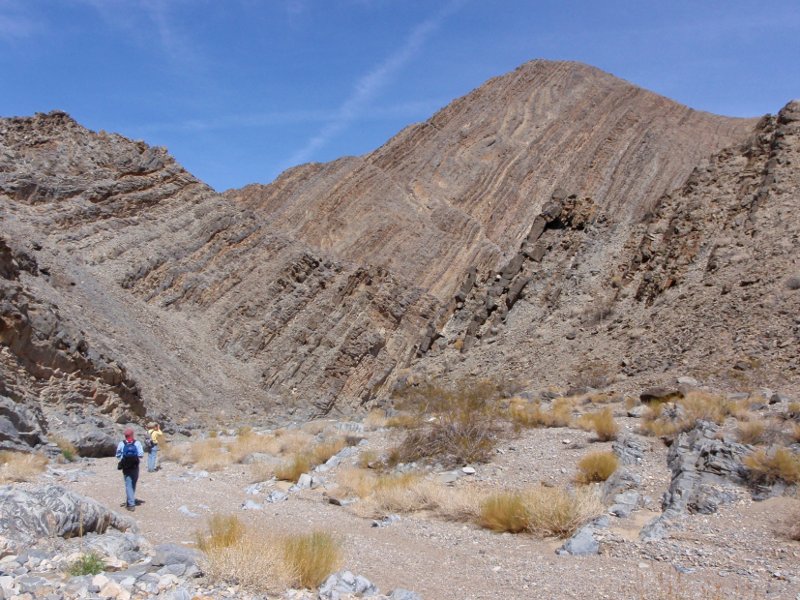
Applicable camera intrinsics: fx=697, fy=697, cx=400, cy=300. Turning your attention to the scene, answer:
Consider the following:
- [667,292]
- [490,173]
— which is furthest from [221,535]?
[490,173]

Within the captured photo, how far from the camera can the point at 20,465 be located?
12242 mm

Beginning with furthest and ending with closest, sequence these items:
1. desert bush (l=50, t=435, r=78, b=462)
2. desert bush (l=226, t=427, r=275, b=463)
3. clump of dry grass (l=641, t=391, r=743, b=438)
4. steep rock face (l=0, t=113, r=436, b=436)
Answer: steep rock face (l=0, t=113, r=436, b=436) < desert bush (l=226, t=427, r=275, b=463) < desert bush (l=50, t=435, r=78, b=462) < clump of dry grass (l=641, t=391, r=743, b=438)

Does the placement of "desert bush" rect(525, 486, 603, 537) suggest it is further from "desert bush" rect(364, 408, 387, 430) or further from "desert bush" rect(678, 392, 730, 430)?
"desert bush" rect(364, 408, 387, 430)

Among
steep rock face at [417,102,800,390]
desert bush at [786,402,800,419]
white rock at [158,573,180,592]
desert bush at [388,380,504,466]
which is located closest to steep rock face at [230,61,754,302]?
steep rock face at [417,102,800,390]

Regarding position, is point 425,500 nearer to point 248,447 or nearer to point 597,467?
point 597,467

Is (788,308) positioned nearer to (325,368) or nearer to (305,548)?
(305,548)

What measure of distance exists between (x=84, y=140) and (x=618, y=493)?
1550 inches

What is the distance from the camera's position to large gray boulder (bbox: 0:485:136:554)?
241 inches

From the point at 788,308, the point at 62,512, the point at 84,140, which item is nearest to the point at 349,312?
the point at 84,140

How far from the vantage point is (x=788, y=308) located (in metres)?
18.9

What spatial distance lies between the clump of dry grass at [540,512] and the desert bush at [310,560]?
9.52 ft

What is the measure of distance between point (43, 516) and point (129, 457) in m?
3.69

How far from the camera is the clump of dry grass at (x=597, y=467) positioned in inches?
418

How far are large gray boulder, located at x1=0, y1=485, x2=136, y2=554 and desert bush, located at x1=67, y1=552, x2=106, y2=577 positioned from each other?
652 millimetres
